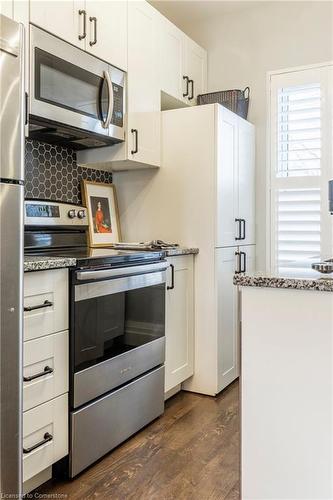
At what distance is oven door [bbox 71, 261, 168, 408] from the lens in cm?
183

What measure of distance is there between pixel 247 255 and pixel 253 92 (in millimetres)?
1269

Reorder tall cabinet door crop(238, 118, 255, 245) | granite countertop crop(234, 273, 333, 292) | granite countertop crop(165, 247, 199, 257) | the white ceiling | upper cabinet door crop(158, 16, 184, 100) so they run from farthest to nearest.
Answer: the white ceiling
tall cabinet door crop(238, 118, 255, 245)
upper cabinet door crop(158, 16, 184, 100)
granite countertop crop(165, 247, 199, 257)
granite countertop crop(234, 273, 333, 292)

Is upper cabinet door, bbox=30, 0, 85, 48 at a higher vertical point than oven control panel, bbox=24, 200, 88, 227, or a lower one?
higher

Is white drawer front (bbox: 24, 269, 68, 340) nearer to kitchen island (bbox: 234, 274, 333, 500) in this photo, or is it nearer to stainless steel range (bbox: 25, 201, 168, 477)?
stainless steel range (bbox: 25, 201, 168, 477)

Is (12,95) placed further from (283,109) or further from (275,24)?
(275,24)

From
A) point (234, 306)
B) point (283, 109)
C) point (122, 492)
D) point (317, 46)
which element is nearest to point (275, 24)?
point (317, 46)

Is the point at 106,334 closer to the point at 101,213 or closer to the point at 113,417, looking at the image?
the point at 113,417

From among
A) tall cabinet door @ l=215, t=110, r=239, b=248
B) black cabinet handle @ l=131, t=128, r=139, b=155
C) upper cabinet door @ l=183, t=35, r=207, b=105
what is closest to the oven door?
tall cabinet door @ l=215, t=110, r=239, b=248

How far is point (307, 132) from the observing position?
318cm

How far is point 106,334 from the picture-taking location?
2.00 m

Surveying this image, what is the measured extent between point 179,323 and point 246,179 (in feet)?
3.85

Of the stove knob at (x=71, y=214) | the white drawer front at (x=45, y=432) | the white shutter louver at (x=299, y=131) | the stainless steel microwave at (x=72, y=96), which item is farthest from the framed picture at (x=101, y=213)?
the white shutter louver at (x=299, y=131)

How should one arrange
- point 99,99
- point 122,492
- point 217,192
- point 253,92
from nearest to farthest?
point 122,492 → point 99,99 → point 217,192 → point 253,92

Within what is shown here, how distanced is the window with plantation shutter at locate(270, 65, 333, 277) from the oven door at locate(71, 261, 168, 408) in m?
1.25
